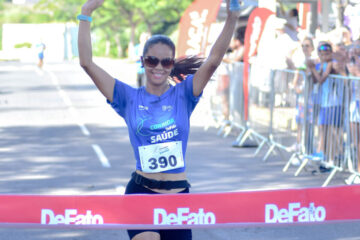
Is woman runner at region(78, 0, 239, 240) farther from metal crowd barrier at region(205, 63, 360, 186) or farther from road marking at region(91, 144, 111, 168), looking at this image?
road marking at region(91, 144, 111, 168)

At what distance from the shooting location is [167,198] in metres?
4.00

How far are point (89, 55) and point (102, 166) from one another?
7052mm

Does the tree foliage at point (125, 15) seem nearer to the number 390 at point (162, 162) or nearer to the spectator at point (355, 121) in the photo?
the spectator at point (355, 121)

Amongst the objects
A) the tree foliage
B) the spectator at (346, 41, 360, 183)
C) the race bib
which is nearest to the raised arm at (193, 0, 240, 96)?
the race bib

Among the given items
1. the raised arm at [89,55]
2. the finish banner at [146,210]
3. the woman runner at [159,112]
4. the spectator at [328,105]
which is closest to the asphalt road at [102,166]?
the spectator at [328,105]

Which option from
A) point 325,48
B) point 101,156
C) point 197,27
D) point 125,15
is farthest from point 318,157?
point 125,15

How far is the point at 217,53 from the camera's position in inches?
171

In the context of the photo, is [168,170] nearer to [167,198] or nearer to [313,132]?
[167,198]

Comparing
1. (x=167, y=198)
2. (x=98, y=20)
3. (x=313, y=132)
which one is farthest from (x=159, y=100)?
(x=98, y=20)

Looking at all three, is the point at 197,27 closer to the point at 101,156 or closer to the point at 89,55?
the point at 101,156

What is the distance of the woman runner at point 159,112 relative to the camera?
14.5 feet

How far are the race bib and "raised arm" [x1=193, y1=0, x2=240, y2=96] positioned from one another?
1.15 feet

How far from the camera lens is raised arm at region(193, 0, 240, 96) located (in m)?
4.23

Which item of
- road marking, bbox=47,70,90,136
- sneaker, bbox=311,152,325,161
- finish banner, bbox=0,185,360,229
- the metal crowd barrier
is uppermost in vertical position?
finish banner, bbox=0,185,360,229
